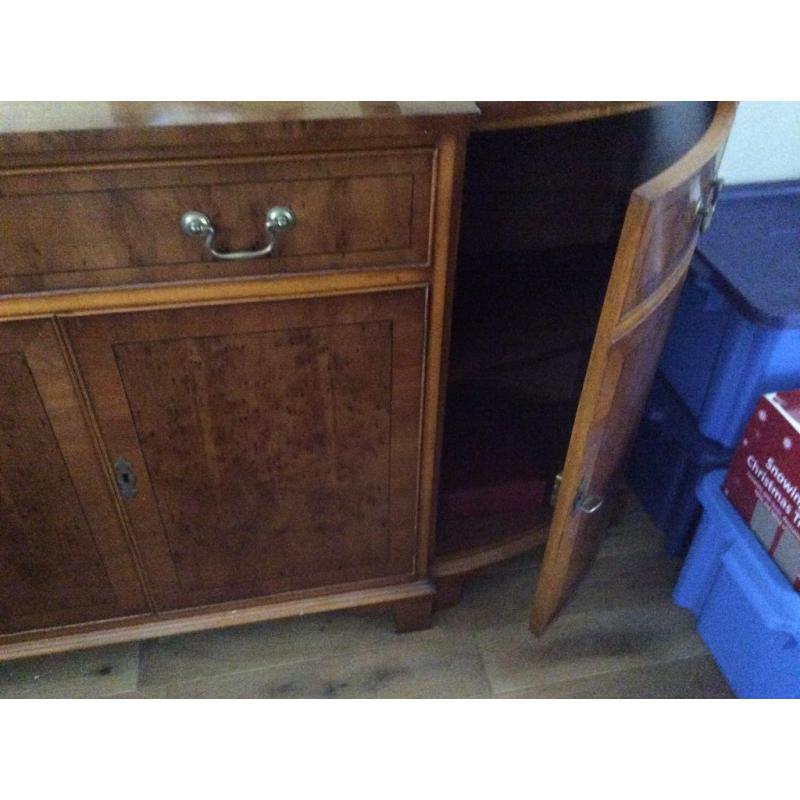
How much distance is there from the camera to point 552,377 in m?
1.25

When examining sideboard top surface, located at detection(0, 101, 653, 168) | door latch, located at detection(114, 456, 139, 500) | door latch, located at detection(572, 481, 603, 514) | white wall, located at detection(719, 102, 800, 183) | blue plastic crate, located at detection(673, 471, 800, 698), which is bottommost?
blue plastic crate, located at detection(673, 471, 800, 698)

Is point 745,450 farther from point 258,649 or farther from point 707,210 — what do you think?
point 258,649

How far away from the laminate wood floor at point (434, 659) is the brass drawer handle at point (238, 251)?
675 millimetres

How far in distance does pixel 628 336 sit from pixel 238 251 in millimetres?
406

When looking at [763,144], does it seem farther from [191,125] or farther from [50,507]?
[50,507]

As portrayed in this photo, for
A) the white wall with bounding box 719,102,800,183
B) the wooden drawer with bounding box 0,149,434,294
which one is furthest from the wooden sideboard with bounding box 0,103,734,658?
the white wall with bounding box 719,102,800,183

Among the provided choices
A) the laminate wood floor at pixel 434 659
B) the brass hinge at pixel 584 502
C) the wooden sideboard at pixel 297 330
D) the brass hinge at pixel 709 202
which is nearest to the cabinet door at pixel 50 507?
the wooden sideboard at pixel 297 330

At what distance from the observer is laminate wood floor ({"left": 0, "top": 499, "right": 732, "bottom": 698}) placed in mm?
1122

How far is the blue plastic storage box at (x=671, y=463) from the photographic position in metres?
1.18

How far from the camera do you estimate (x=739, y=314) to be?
41.7 inches

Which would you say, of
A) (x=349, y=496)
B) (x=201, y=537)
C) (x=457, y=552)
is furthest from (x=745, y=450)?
(x=201, y=537)

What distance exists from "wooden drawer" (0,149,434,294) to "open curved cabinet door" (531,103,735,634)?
20 centimetres

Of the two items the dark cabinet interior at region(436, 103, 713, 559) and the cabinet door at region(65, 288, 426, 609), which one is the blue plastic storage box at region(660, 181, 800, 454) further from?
the cabinet door at region(65, 288, 426, 609)

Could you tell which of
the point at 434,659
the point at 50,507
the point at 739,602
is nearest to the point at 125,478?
the point at 50,507
